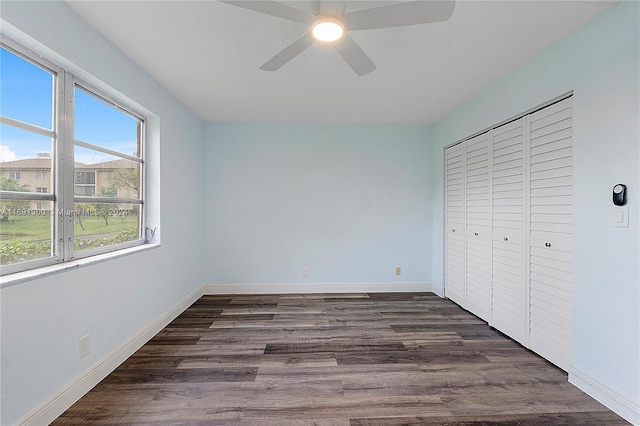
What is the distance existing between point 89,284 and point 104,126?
49.4 inches

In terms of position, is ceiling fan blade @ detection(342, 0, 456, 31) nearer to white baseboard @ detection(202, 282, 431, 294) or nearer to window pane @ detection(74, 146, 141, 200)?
window pane @ detection(74, 146, 141, 200)

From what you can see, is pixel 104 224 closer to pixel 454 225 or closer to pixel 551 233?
pixel 551 233

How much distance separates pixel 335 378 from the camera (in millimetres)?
2037

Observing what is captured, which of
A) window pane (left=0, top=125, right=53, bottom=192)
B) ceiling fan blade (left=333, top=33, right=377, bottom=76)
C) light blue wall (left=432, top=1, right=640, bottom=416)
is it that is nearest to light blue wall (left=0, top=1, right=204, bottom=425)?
window pane (left=0, top=125, right=53, bottom=192)

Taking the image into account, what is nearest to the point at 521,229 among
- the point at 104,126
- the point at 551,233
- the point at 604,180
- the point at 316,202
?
the point at 551,233

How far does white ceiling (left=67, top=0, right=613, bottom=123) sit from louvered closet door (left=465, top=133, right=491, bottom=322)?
67cm

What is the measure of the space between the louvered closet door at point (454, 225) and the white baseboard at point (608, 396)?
1.49 meters

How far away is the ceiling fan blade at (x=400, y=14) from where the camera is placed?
4.60 feet

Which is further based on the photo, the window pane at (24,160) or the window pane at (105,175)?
the window pane at (105,175)

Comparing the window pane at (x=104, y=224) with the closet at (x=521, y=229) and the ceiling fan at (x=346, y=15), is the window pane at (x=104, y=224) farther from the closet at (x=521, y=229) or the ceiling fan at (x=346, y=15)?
the closet at (x=521, y=229)

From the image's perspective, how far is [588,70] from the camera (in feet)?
6.10

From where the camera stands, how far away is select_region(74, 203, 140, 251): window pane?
79.0 inches

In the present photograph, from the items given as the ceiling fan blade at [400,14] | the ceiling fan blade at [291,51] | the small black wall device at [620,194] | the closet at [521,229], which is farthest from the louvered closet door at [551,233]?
A: the ceiling fan blade at [291,51]

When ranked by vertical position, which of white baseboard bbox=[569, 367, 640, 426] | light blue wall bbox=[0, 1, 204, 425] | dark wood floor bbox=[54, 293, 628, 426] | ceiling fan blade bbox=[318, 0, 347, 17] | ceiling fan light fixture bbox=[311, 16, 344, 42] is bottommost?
dark wood floor bbox=[54, 293, 628, 426]
